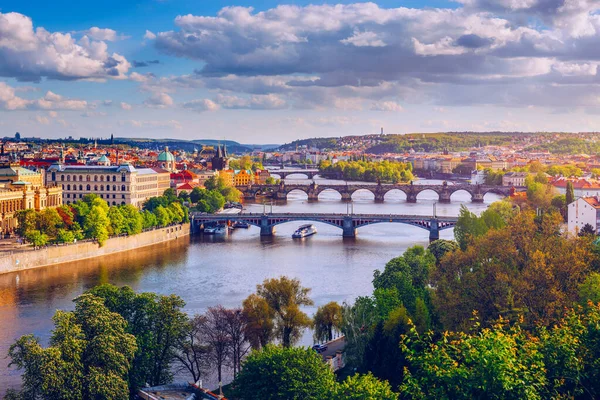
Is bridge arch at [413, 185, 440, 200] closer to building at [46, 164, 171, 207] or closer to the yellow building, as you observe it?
the yellow building

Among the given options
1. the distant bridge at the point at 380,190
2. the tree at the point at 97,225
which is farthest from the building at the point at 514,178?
the tree at the point at 97,225

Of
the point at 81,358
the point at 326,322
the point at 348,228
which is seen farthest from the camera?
the point at 348,228

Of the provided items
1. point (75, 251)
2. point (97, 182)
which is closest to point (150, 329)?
point (75, 251)

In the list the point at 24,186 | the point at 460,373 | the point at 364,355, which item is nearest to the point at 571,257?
the point at 364,355

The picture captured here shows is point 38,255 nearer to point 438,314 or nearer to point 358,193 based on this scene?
point 438,314

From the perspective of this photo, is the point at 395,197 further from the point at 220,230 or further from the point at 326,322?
the point at 326,322
